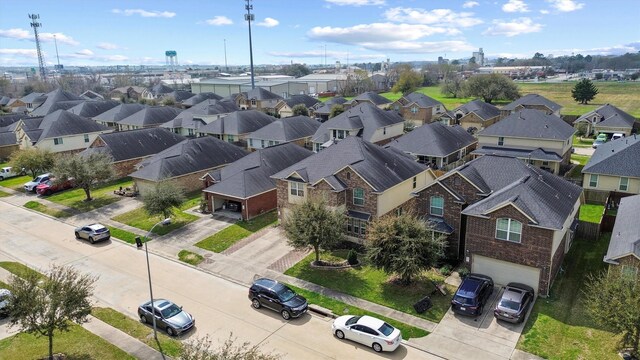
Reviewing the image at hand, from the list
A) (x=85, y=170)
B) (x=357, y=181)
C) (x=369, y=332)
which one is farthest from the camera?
(x=85, y=170)

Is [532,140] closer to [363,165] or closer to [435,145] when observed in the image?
[435,145]

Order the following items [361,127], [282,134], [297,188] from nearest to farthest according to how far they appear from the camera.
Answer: [297,188] → [361,127] → [282,134]

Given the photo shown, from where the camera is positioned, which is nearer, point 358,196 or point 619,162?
point 358,196

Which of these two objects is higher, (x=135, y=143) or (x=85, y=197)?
(x=135, y=143)

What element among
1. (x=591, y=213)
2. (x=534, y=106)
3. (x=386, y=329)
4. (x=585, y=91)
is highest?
(x=585, y=91)

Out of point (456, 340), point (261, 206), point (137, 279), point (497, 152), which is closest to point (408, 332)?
point (456, 340)

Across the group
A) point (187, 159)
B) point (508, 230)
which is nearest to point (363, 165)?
point (508, 230)

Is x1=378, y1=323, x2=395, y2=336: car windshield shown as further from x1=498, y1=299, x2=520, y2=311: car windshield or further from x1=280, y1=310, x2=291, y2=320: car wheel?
x1=498, y1=299, x2=520, y2=311: car windshield

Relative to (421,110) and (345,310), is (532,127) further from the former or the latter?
(345,310)

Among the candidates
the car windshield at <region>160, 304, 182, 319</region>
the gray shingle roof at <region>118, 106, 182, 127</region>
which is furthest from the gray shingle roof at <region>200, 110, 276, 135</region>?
the car windshield at <region>160, 304, 182, 319</region>

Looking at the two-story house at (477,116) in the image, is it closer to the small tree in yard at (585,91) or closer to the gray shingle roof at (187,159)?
the gray shingle roof at (187,159)

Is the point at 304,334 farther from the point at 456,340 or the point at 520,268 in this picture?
the point at 520,268
